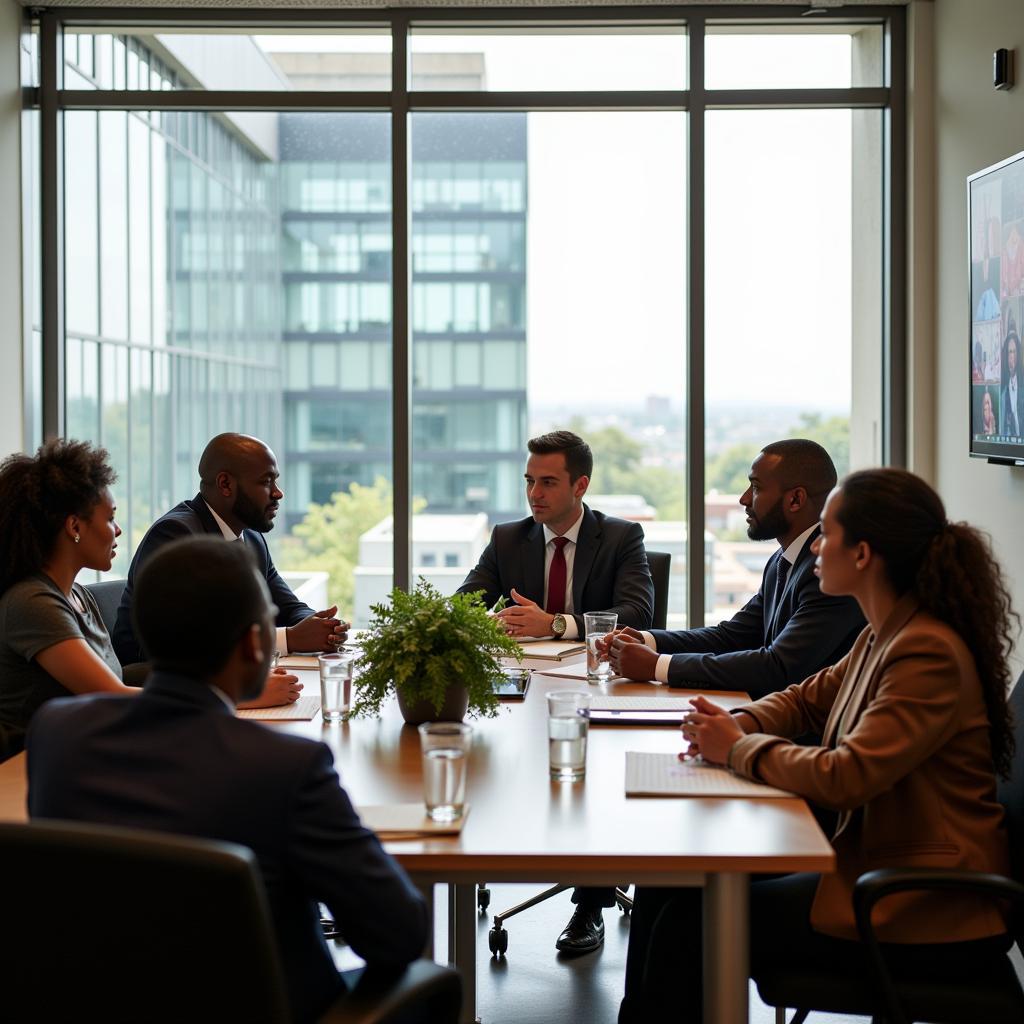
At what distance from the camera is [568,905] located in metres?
3.65

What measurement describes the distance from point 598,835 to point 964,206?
3.71m

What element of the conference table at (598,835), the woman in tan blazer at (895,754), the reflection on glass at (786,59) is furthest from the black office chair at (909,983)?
the reflection on glass at (786,59)

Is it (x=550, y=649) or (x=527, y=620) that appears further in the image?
(x=527, y=620)

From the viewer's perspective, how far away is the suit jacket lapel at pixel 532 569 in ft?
13.3

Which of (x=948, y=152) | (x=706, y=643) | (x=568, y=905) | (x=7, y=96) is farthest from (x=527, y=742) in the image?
(x=7, y=96)

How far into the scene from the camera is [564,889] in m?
3.59

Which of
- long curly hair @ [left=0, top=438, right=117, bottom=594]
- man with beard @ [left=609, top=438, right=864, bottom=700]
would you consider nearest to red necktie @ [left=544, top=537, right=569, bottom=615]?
man with beard @ [left=609, top=438, right=864, bottom=700]

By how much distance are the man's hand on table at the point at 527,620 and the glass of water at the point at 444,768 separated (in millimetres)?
1724

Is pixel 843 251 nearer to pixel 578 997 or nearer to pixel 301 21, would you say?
pixel 301 21

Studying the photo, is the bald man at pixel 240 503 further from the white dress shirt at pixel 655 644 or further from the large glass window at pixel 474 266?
the large glass window at pixel 474 266

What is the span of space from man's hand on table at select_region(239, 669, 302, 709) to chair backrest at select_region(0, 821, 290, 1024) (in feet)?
4.53

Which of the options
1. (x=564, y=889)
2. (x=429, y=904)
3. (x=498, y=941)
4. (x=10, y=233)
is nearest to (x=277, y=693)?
(x=429, y=904)

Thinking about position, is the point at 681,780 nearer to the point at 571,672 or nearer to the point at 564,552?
the point at 571,672

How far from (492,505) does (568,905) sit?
2.14m
